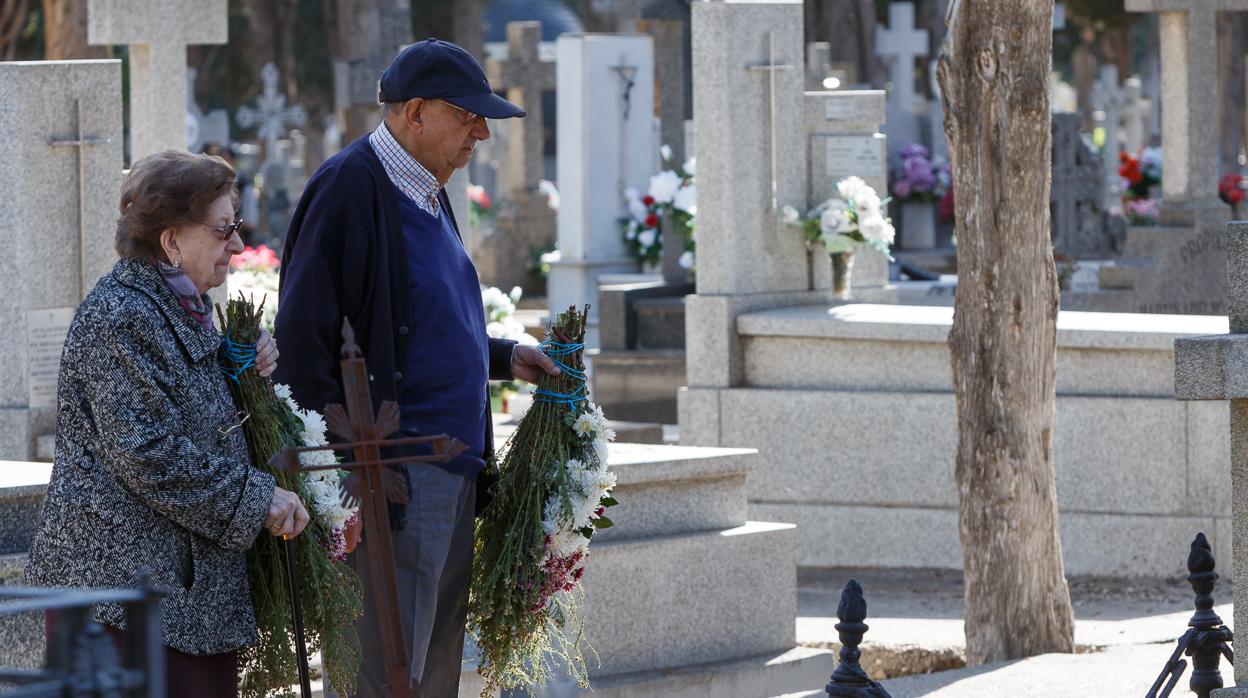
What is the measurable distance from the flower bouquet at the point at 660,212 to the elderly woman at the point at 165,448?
323 inches

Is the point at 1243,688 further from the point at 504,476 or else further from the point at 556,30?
the point at 556,30

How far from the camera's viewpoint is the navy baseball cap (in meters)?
3.97

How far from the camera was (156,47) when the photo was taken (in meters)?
9.56

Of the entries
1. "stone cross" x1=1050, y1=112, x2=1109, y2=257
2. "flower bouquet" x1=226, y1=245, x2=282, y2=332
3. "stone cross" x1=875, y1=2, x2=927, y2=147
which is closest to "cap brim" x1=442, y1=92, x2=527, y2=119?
"flower bouquet" x1=226, y1=245, x2=282, y2=332

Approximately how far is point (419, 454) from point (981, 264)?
10.2 feet

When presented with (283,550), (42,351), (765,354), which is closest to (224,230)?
(283,550)

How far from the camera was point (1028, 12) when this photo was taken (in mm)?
6434

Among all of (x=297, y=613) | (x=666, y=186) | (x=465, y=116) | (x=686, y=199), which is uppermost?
(x=666, y=186)

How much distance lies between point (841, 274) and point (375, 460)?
19.7 ft

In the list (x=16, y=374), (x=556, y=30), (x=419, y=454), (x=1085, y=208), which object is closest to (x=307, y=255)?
(x=419, y=454)

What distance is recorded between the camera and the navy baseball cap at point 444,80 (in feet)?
13.0

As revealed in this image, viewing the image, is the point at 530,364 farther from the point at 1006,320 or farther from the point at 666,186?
the point at 666,186

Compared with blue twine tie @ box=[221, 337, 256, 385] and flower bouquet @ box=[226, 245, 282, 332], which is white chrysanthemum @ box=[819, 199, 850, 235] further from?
blue twine tie @ box=[221, 337, 256, 385]

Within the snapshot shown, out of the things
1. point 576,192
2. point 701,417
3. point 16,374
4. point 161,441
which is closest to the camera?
point 161,441
